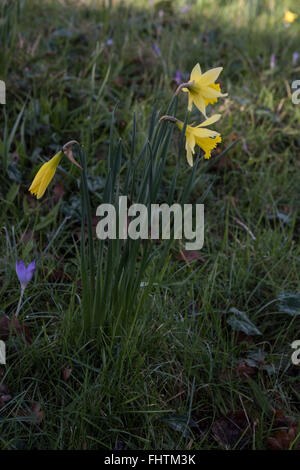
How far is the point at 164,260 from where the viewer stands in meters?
1.51

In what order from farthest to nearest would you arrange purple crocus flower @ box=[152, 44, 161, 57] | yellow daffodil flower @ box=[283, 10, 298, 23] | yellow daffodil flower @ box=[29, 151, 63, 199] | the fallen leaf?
yellow daffodil flower @ box=[283, 10, 298, 23] < purple crocus flower @ box=[152, 44, 161, 57] < the fallen leaf < yellow daffodil flower @ box=[29, 151, 63, 199]

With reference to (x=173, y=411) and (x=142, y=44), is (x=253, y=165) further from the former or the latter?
(x=173, y=411)

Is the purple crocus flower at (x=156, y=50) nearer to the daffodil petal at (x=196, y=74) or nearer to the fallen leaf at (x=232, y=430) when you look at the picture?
the daffodil petal at (x=196, y=74)

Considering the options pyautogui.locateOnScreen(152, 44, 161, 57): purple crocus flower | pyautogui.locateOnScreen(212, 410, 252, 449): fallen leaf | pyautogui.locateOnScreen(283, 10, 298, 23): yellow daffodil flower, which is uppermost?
pyautogui.locateOnScreen(283, 10, 298, 23): yellow daffodil flower

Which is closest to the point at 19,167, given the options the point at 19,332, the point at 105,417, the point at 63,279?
the point at 63,279

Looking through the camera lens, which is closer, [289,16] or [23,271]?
[23,271]

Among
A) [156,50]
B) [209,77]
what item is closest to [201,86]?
[209,77]

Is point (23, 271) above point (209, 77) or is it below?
below

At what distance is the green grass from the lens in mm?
1408

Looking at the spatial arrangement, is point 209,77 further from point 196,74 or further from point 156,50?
point 156,50

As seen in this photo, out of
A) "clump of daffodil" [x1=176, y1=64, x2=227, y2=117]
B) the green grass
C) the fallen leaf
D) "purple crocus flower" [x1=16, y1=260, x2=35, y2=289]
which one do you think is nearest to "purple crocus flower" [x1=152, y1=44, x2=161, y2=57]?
the green grass

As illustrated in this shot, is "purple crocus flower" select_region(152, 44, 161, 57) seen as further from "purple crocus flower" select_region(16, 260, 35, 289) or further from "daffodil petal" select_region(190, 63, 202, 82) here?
"purple crocus flower" select_region(16, 260, 35, 289)

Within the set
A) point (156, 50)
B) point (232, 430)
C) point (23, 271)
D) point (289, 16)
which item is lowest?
point (232, 430)

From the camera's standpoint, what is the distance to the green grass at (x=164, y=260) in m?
1.41
